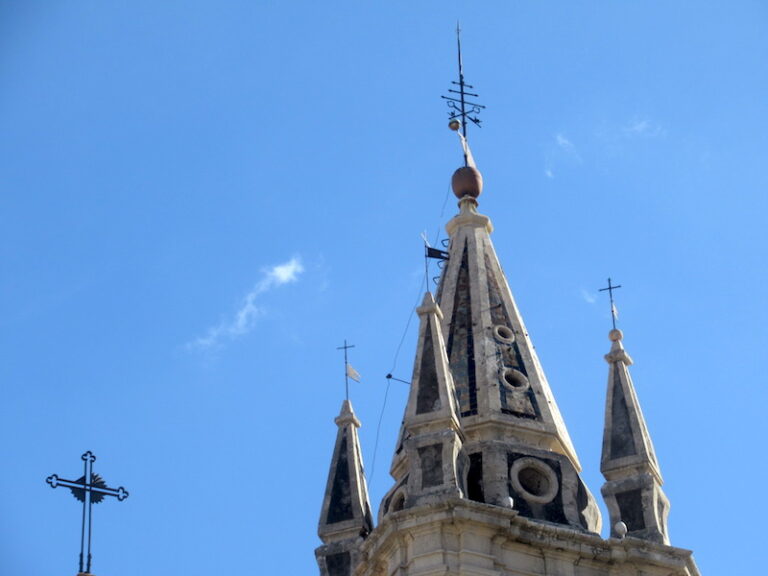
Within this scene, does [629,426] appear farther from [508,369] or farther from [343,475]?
[343,475]

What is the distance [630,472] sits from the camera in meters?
46.2

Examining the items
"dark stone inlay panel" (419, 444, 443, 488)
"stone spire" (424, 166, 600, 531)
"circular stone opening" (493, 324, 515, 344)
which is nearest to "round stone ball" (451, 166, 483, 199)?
"stone spire" (424, 166, 600, 531)

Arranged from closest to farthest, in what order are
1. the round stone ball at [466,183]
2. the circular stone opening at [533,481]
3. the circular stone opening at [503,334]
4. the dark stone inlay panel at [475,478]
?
the dark stone inlay panel at [475,478], the circular stone opening at [533,481], the circular stone opening at [503,334], the round stone ball at [466,183]

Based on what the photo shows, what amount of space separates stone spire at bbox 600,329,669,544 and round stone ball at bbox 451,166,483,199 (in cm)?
693

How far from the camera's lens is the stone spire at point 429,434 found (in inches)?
1757

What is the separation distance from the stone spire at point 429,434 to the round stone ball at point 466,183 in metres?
5.47

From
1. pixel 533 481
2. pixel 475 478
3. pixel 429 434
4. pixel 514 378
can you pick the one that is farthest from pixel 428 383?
pixel 533 481

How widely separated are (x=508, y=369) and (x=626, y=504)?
4191 millimetres

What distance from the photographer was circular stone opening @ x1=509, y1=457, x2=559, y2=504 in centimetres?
4609

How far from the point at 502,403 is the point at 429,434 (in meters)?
2.50

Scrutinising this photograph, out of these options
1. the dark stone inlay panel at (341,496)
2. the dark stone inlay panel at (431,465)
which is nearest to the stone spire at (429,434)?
the dark stone inlay panel at (431,465)

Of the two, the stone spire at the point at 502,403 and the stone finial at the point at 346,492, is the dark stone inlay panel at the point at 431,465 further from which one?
the stone finial at the point at 346,492

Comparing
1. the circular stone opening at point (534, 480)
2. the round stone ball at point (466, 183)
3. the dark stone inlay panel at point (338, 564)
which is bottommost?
the dark stone inlay panel at point (338, 564)

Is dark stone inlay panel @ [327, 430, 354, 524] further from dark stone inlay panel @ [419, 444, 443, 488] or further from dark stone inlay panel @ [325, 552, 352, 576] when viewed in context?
dark stone inlay panel @ [419, 444, 443, 488]
